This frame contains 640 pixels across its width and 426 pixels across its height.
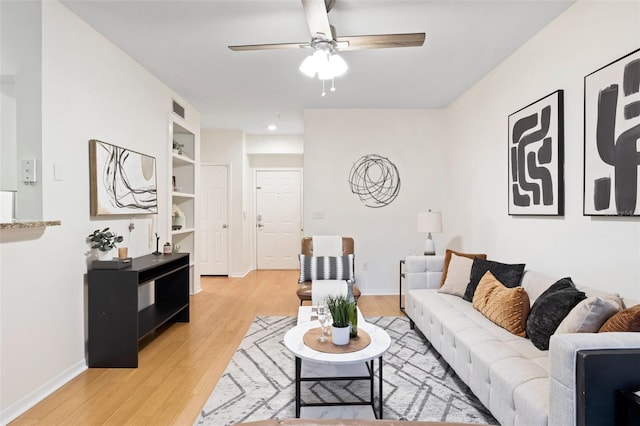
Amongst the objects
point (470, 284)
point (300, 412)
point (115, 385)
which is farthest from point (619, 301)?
point (115, 385)

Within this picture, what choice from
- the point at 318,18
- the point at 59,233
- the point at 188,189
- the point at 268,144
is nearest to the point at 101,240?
the point at 59,233

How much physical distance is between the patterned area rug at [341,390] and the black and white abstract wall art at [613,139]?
1429mm

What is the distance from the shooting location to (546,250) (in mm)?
2576

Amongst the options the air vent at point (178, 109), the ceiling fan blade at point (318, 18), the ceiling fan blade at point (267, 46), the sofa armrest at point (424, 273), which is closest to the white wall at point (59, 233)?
the air vent at point (178, 109)

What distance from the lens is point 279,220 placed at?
676 centimetres

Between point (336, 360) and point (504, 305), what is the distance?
47.3 inches

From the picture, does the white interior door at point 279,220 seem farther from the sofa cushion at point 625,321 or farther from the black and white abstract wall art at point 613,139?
the sofa cushion at point 625,321

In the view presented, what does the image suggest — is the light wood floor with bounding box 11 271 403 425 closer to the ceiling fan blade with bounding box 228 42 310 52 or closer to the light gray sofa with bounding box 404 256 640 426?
the light gray sofa with bounding box 404 256 640 426

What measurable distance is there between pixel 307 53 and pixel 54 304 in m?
2.73

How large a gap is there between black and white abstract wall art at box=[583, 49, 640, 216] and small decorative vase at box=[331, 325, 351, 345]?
169 centimetres

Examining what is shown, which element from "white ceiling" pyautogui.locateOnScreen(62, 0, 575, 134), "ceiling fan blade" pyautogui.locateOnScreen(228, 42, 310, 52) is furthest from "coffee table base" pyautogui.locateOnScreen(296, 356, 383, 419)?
"white ceiling" pyautogui.locateOnScreen(62, 0, 575, 134)

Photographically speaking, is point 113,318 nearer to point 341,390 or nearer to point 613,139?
point 341,390

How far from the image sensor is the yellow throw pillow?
6.81ft

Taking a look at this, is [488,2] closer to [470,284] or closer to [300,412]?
[470,284]
